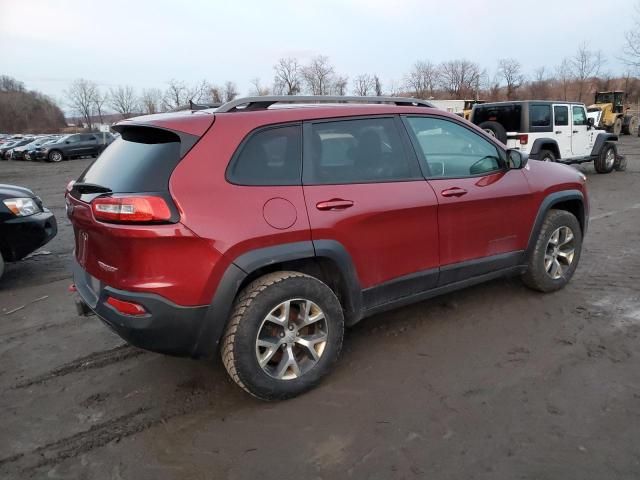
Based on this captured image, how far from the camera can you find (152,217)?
8.11 ft

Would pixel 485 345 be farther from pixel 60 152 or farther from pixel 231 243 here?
pixel 60 152

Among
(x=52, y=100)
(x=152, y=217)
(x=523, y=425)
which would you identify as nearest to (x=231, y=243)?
(x=152, y=217)

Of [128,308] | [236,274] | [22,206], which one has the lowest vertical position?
[128,308]

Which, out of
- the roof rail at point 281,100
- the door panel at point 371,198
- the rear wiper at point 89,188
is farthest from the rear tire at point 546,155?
the rear wiper at point 89,188

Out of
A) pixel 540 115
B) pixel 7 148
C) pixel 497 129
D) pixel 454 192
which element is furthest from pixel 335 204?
pixel 7 148

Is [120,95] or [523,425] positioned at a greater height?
[120,95]

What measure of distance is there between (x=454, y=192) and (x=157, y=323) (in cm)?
219

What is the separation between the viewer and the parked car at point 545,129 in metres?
11.2

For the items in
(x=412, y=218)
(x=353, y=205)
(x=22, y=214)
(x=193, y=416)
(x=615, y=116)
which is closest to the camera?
(x=193, y=416)

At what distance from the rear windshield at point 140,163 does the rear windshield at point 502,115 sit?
408 inches

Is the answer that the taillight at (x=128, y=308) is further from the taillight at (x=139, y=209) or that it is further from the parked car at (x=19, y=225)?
the parked car at (x=19, y=225)

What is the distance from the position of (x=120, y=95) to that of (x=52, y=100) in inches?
503

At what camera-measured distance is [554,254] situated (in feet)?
14.2

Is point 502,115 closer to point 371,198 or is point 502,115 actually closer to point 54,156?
point 371,198
